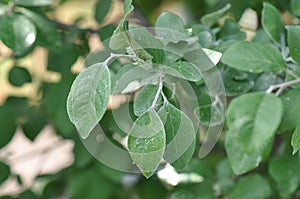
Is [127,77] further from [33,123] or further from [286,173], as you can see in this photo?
[33,123]

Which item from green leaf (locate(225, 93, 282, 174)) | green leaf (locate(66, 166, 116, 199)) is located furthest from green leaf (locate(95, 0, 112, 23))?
green leaf (locate(225, 93, 282, 174))

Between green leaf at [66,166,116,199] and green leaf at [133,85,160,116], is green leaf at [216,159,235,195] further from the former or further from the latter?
green leaf at [133,85,160,116]

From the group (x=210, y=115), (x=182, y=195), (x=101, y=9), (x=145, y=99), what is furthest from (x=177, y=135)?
(x=101, y=9)

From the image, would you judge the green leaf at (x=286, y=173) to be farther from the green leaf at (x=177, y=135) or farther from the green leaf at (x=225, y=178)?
the green leaf at (x=177, y=135)

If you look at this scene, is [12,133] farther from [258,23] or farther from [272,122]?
[272,122]

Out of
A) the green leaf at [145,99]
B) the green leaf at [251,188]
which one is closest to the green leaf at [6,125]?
the green leaf at [251,188]

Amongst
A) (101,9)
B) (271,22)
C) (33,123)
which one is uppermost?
(271,22)
